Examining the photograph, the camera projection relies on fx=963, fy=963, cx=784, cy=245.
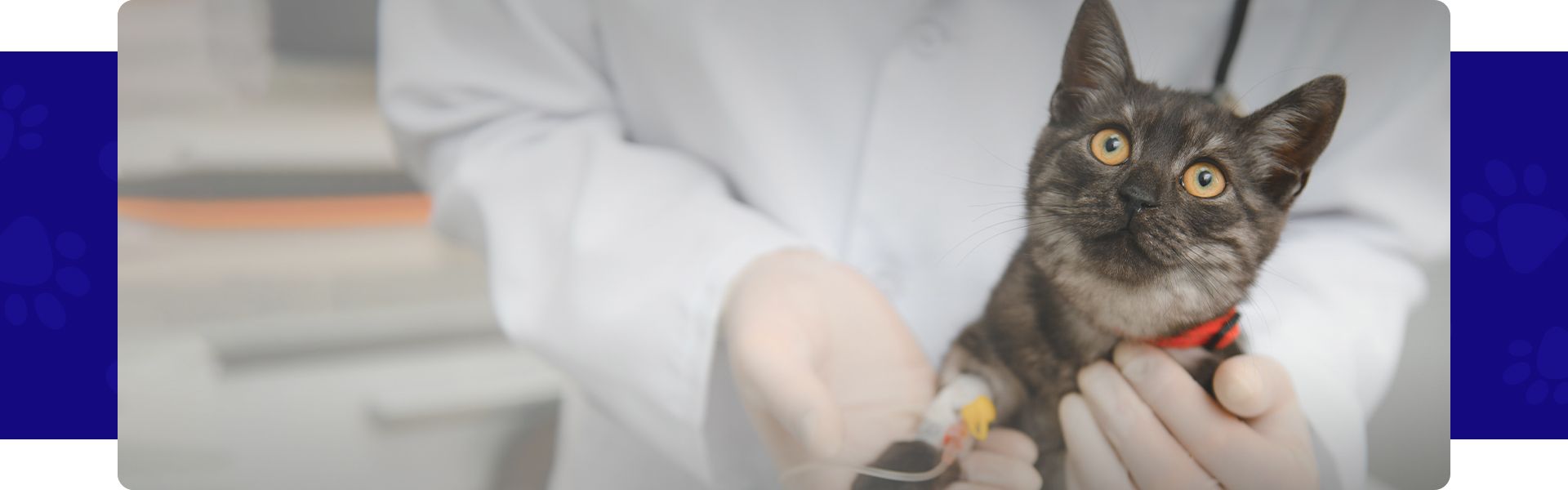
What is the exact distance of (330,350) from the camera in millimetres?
820

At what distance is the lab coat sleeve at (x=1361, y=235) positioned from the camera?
728 mm

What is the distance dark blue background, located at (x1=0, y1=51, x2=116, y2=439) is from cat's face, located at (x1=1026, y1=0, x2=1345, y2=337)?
30.7 inches

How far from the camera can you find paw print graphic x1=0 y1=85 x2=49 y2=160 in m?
0.82

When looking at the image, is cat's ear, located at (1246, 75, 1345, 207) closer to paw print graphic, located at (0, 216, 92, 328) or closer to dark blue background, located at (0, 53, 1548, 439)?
dark blue background, located at (0, 53, 1548, 439)

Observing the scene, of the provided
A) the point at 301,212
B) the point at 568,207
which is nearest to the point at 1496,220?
the point at 568,207

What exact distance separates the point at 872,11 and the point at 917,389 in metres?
0.31

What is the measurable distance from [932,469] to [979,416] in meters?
0.06

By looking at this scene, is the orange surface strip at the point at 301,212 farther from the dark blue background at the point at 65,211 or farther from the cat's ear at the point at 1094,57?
the cat's ear at the point at 1094,57

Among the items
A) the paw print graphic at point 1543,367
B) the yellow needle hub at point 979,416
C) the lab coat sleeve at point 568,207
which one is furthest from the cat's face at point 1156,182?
the paw print graphic at point 1543,367

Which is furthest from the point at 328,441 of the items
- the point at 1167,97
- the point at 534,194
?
the point at 1167,97

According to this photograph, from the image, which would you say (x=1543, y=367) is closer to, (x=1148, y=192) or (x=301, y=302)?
(x=1148, y=192)

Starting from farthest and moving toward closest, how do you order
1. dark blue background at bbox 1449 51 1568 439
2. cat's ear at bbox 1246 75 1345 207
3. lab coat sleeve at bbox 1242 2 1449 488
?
dark blue background at bbox 1449 51 1568 439
lab coat sleeve at bbox 1242 2 1449 488
cat's ear at bbox 1246 75 1345 207

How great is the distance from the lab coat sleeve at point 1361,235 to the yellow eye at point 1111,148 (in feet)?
0.38

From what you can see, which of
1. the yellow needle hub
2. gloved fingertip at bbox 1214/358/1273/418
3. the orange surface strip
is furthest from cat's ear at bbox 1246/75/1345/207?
the orange surface strip
